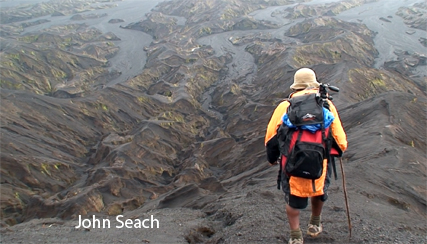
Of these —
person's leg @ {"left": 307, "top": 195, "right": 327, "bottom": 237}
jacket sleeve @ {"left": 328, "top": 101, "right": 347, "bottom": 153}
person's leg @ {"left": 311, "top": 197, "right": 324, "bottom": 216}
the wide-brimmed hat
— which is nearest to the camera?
jacket sleeve @ {"left": 328, "top": 101, "right": 347, "bottom": 153}

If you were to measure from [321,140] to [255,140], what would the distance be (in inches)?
783

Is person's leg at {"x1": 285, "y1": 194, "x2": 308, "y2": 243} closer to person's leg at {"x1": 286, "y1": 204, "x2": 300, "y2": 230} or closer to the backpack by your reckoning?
person's leg at {"x1": 286, "y1": 204, "x2": 300, "y2": 230}

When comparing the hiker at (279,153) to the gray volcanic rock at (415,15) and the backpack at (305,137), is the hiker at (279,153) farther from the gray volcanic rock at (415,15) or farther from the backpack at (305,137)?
the gray volcanic rock at (415,15)

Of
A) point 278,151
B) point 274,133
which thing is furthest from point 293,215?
point 274,133

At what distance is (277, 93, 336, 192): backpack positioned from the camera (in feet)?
15.1

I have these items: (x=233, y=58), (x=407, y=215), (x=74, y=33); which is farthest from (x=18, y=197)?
(x=74, y=33)

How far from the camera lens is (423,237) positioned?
6.34 metres

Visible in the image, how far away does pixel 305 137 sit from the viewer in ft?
15.3

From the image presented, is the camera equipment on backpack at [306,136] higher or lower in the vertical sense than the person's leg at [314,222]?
higher

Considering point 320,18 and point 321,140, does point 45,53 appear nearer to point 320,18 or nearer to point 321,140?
point 320,18

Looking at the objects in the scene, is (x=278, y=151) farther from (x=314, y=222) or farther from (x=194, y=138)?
(x=194, y=138)

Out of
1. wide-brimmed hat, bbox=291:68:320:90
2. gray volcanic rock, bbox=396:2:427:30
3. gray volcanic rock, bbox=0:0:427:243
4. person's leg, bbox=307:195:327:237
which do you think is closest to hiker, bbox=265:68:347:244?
wide-brimmed hat, bbox=291:68:320:90

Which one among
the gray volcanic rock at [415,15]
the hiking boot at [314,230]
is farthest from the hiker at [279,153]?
the gray volcanic rock at [415,15]

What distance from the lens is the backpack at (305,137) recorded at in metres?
4.60
